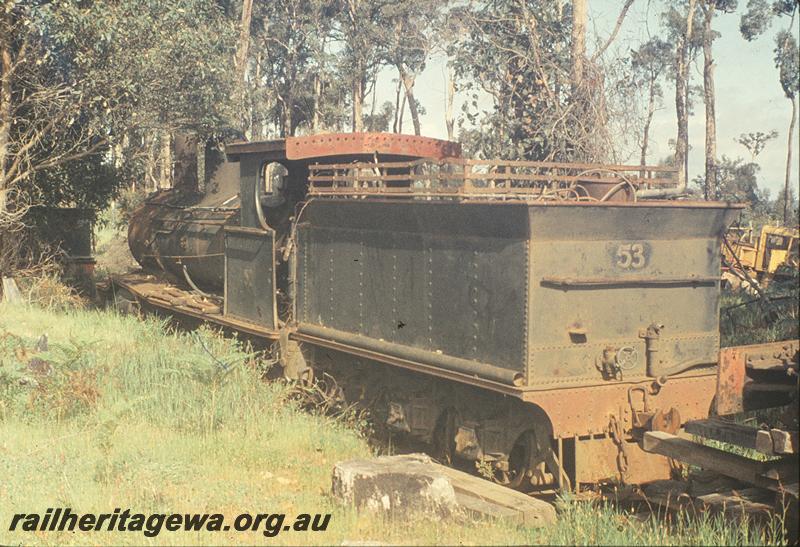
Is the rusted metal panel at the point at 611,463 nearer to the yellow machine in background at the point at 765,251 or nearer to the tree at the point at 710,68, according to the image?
the yellow machine in background at the point at 765,251

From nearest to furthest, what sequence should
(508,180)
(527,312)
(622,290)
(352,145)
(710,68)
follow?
1. (527,312)
2. (622,290)
3. (508,180)
4. (352,145)
5. (710,68)

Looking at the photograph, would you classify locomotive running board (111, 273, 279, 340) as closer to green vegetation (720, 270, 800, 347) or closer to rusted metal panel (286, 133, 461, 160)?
rusted metal panel (286, 133, 461, 160)

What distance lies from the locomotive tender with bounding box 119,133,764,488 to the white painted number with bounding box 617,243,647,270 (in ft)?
0.05

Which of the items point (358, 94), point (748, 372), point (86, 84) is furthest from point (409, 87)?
point (748, 372)

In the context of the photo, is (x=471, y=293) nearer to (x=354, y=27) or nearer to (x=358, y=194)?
(x=358, y=194)

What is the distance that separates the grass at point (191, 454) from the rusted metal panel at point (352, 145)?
233 cm

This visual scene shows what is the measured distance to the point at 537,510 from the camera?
6.32 metres

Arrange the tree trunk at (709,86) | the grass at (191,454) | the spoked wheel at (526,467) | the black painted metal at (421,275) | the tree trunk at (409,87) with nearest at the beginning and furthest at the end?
the grass at (191,454) < the black painted metal at (421,275) < the spoked wheel at (526,467) < the tree trunk at (709,86) < the tree trunk at (409,87)

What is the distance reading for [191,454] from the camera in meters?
7.78

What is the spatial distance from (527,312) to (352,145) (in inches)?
152

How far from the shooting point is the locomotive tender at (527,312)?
6.90 meters

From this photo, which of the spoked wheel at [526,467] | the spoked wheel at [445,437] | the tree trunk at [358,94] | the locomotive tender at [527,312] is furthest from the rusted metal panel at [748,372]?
the tree trunk at [358,94]

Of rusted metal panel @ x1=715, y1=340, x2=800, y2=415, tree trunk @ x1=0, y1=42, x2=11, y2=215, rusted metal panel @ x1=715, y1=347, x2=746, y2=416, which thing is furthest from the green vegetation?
tree trunk @ x1=0, y1=42, x2=11, y2=215

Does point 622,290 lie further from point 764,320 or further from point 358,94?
point 358,94
